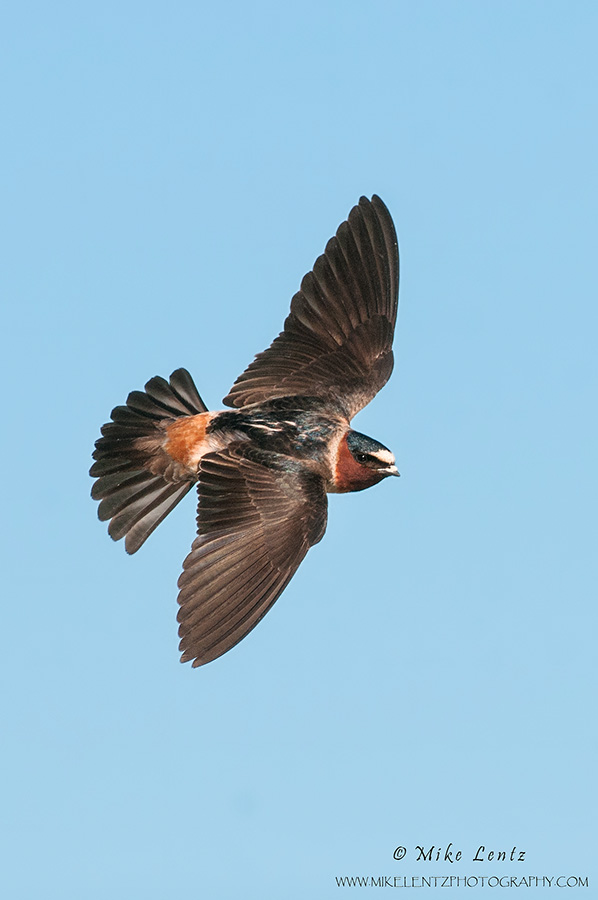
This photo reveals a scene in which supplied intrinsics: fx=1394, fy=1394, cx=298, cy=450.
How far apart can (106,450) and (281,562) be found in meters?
2.03

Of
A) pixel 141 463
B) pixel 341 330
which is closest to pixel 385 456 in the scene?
pixel 341 330

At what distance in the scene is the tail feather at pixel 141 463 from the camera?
1049 centimetres

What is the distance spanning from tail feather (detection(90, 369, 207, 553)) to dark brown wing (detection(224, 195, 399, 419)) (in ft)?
1.44

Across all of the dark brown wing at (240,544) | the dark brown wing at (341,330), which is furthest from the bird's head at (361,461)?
the dark brown wing at (341,330)

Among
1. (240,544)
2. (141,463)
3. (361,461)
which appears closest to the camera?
(240,544)

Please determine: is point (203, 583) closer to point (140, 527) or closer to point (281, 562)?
point (281, 562)

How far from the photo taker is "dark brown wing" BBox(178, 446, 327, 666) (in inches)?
346

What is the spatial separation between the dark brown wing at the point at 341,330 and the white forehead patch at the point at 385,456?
29.7 inches

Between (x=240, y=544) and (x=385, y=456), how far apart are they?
1491 millimetres

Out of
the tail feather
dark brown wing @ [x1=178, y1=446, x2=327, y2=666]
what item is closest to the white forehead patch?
dark brown wing @ [x1=178, y1=446, x2=327, y2=666]

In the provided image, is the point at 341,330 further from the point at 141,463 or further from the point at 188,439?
the point at 141,463

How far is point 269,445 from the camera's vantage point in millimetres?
9797

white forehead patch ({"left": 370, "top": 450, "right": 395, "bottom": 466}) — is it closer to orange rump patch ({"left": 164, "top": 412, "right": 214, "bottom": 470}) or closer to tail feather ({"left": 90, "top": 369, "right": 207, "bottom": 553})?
orange rump patch ({"left": 164, "top": 412, "right": 214, "bottom": 470})

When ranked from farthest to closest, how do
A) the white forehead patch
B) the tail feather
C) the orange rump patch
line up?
1. the tail feather
2. the orange rump patch
3. the white forehead patch
